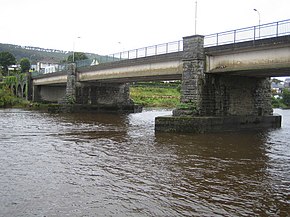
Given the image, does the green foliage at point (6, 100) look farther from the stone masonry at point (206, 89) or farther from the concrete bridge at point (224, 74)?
the stone masonry at point (206, 89)

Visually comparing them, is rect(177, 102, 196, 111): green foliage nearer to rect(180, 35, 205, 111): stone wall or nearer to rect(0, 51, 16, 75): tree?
rect(180, 35, 205, 111): stone wall

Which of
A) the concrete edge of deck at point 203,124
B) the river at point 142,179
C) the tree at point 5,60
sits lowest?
the river at point 142,179

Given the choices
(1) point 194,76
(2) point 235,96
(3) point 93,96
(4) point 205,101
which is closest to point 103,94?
(3) point 93,96

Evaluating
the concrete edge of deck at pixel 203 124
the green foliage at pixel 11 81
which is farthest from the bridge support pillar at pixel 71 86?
the green foliage at pixel 11 81

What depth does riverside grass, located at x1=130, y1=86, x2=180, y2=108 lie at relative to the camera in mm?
80812

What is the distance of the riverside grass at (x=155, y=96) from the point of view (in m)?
80.8

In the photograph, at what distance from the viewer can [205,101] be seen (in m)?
24.8

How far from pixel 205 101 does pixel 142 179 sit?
15182mm

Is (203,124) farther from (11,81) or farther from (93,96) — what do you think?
(11,81)

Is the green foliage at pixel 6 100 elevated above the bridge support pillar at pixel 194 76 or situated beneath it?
situated beneath

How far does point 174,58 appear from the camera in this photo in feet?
91.6

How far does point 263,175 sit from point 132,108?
134 feet

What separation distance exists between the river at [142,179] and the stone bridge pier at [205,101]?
16.7 feet

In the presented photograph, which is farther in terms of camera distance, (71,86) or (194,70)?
(71,86)
